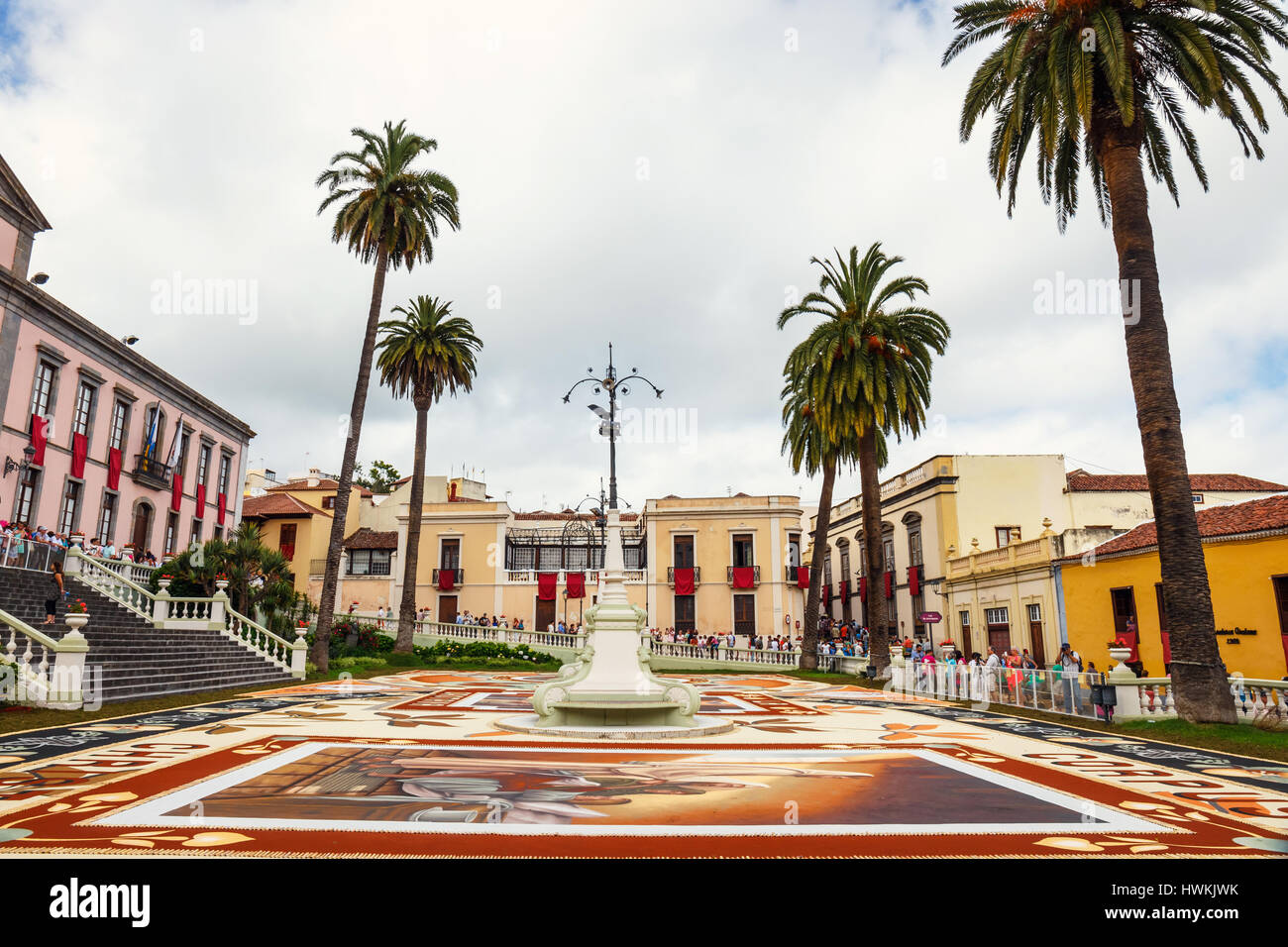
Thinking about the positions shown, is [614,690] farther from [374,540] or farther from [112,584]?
[374,540]

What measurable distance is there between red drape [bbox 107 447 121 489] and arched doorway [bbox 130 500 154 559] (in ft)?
6.76

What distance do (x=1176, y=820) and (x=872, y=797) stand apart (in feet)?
7.57

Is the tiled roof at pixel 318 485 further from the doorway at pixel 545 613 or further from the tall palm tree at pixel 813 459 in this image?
the tall palm tree at pixel 813 459

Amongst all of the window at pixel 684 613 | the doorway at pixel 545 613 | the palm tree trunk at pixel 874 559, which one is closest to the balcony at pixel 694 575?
the window at pixel 684 613

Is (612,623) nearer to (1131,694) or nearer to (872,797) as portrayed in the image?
(872,797)

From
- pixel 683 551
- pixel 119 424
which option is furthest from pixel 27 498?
pixel 683 551

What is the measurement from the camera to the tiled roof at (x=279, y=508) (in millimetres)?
45688

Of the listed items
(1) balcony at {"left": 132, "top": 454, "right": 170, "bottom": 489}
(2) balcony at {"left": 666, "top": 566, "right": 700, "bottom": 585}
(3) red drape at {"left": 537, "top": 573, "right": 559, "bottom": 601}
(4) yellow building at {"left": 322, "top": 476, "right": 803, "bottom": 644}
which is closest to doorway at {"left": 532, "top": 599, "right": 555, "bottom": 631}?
(4) yellow building at {"left": 322, "top": 476, "right": 803, "bottom": 644}

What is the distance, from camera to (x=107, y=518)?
99.1ft

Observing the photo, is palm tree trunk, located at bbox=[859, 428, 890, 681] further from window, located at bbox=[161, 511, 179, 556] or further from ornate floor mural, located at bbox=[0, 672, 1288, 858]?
window, located at bbox=[161, 511, 179, 556]

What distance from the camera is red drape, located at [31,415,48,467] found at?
26.1 meters

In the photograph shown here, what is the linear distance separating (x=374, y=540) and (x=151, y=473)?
1484cm

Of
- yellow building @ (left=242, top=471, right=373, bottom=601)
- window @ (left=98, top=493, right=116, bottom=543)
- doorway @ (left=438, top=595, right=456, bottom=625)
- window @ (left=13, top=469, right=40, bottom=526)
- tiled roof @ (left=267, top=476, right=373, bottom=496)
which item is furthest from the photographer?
tiled roof @ (left=267, top=476, right=373, bottom=496)
